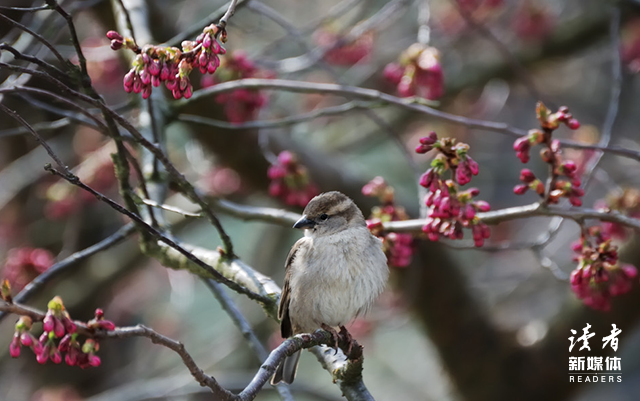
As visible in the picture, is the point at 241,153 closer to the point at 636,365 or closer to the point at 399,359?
the point at 399,359

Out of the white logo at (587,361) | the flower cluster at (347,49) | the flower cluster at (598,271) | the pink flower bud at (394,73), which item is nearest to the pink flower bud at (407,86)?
the pink flower bud at (394,73)

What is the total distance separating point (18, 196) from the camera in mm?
6402

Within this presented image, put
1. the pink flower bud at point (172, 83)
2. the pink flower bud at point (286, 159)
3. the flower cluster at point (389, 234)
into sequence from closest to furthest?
1. the pink flower bud at point (172, 83)
2. the flower cluster at point (389, 234)
3. the pink flower bud at point (286, 159)

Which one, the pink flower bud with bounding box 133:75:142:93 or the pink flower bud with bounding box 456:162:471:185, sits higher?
the pink flower bud with bounding box 456:162:471:185

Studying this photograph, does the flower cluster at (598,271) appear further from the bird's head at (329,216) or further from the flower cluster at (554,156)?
the bird's head at (329,216)

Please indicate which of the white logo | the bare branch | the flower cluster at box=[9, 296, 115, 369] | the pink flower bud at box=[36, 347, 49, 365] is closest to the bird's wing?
the bare branch

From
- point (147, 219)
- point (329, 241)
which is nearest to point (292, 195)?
point (329, 241)

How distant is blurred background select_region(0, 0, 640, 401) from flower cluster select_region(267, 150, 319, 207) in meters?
0.01

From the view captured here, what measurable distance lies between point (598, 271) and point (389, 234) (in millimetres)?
967

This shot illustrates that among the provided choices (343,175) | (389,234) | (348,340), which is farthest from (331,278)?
(343,175)

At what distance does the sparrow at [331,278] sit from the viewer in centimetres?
343

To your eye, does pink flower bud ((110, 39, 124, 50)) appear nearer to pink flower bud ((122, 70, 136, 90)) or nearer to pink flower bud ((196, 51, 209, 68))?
pink flower bud ((122, 70, 136, 90))

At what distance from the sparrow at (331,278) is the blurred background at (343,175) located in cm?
39

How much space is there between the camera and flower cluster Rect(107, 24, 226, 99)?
2234mm
